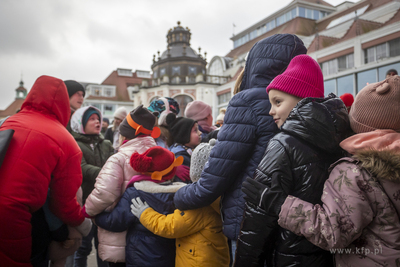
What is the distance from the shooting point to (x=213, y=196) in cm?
209

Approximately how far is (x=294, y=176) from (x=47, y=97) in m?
1.85

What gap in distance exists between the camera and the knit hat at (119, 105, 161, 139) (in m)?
3.10

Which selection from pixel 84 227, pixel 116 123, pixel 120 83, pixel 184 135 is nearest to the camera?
pixel 84 227

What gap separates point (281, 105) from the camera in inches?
73.5

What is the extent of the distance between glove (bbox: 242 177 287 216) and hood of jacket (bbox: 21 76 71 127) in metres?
1.61

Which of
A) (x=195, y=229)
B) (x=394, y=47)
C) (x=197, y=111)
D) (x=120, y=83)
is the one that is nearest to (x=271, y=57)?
(x=195, y=229)

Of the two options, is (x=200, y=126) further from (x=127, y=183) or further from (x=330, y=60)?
(x=330, y=60)

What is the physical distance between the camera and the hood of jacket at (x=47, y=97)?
218 cm

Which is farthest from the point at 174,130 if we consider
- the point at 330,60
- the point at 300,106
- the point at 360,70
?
the point at 330,60

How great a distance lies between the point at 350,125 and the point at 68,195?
6.66ft

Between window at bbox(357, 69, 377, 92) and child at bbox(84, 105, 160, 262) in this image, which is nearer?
child at bbox(84, 105, 160, 262)

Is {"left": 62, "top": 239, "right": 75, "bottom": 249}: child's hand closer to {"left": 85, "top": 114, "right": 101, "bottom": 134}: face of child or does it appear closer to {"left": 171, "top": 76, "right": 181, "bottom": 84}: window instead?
{"left": 85, "top": 114, "right": 101, "bottom": 134}: face of child

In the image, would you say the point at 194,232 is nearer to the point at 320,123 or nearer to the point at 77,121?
the point at 320,123

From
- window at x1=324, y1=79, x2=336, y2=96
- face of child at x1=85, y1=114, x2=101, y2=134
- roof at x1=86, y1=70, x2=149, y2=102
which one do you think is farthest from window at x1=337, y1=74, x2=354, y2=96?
roof at x1=86, y1=70, x2=149, y2=102
